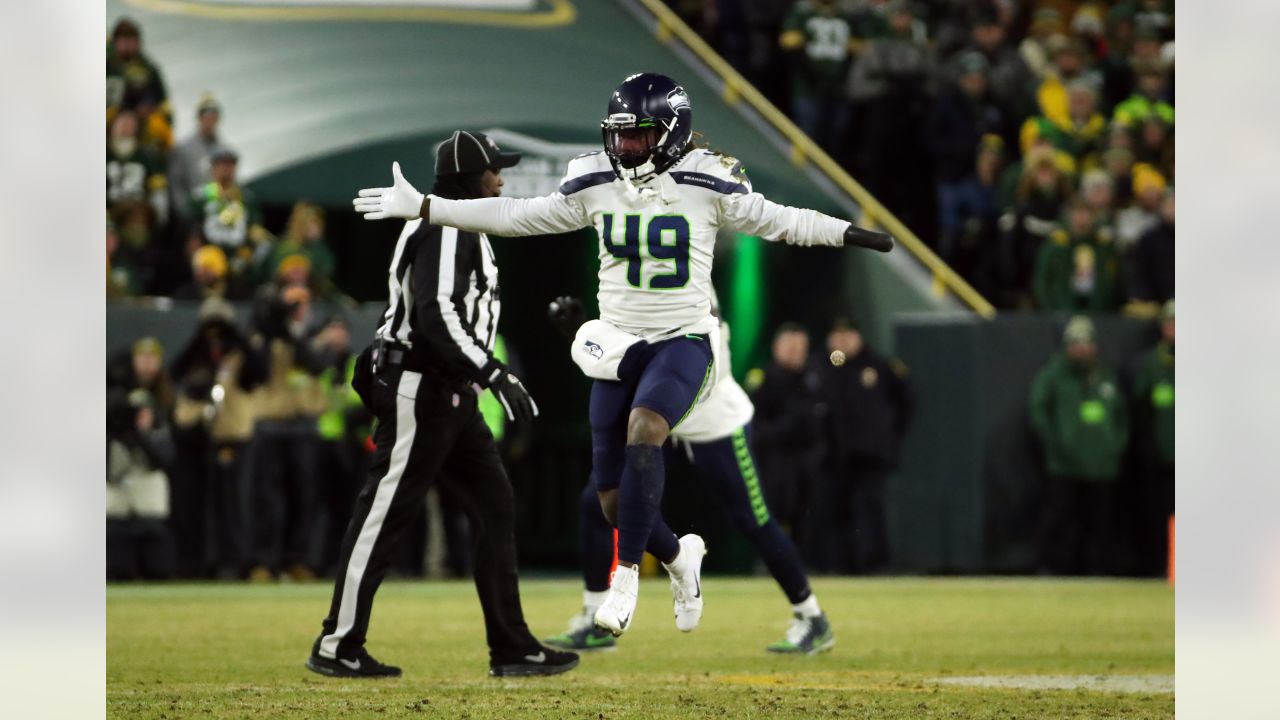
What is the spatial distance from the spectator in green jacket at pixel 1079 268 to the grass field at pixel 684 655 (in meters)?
2.10

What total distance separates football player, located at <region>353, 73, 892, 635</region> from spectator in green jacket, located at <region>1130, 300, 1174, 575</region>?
23.5 ft

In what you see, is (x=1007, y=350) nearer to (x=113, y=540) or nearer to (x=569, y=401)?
(x=569, y=401)

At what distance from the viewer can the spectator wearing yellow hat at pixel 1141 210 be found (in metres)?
13.4

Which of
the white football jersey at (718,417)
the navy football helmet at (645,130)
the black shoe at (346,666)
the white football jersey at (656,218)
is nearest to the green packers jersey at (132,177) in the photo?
the white football jersey at (718,417)

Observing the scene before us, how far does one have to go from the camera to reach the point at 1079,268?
13336 millimetres

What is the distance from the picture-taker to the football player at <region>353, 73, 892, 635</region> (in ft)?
20.2

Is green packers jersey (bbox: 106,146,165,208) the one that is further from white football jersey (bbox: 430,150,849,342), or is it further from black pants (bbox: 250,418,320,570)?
white football jersey (bbox: 430,150,849,342)

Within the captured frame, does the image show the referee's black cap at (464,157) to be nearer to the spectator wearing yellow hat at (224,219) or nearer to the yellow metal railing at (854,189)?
the spectator wearing yellow hat at (224,219)

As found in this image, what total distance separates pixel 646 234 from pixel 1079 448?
7171 mm

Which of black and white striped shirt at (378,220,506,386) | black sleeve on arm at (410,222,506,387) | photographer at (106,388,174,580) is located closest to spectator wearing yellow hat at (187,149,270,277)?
photographer at (106,388,174,580)

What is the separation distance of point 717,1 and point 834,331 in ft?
10.6

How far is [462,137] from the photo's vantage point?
7051 millimetres

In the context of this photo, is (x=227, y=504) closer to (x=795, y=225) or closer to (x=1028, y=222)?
(x=1028, y=222)
